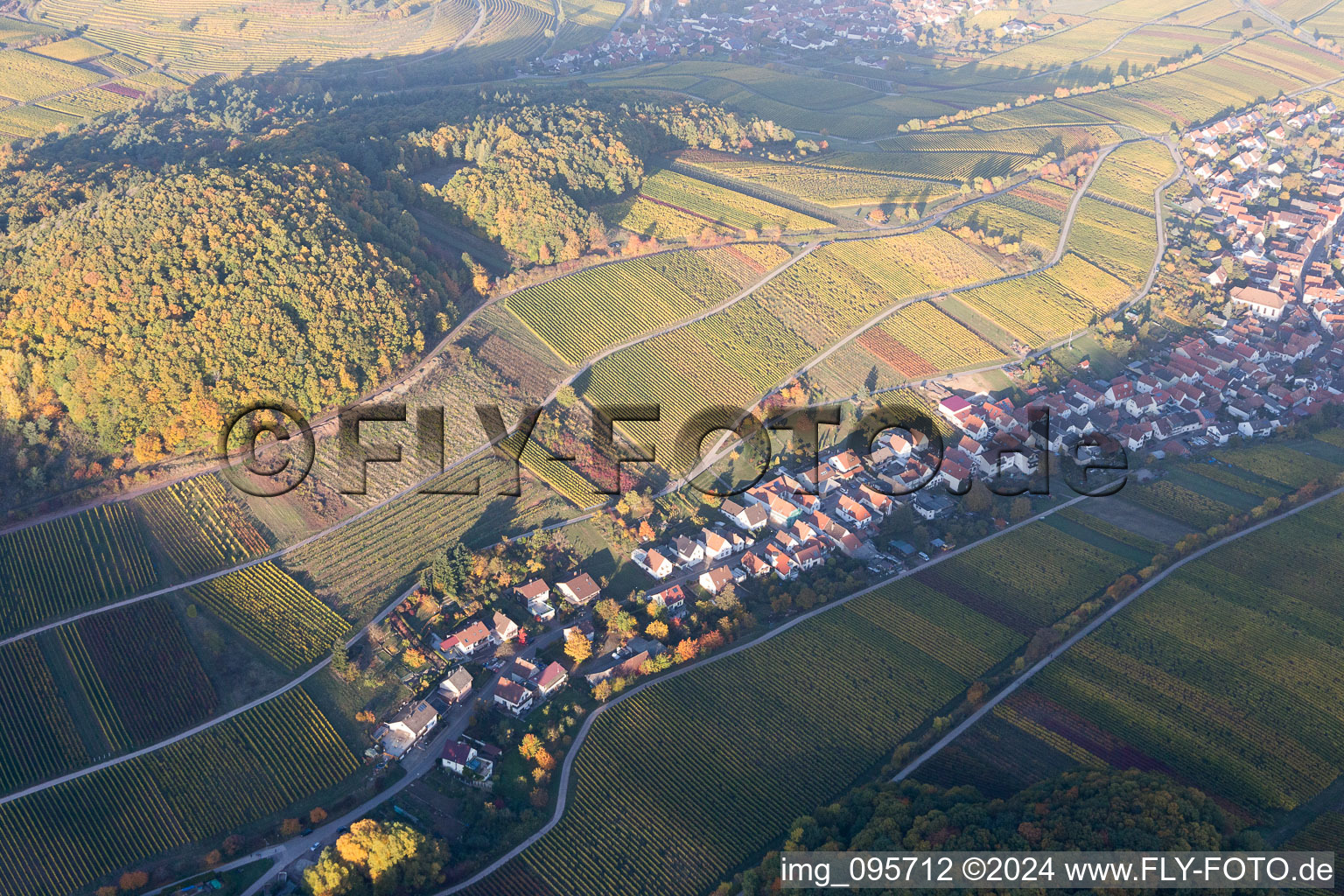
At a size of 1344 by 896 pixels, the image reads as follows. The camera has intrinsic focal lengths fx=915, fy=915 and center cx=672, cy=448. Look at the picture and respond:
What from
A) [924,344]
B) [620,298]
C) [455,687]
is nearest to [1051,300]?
[924,344]

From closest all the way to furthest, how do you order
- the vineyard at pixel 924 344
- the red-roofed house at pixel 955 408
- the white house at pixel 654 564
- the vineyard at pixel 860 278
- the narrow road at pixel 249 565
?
the narrow road at pixel 249 565, the white house at pixel 654 564, the red-roofed house at pixel 955 408, the vineyard at pixel 924 344, the vineyard at pixel 860 278

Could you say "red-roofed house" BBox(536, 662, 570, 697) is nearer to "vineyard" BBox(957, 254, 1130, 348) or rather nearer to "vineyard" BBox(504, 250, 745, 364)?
"vineyard" BBox(504, 250, 745, 364)

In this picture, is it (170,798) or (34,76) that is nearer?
(170,798)

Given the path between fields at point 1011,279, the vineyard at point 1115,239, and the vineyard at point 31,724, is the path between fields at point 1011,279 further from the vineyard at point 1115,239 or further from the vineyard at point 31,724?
the vineyard at point 31,724

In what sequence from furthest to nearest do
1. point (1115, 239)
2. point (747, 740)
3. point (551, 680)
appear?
1. point (1115, 239)
2. point (551, 680)
3. point (747, 740)

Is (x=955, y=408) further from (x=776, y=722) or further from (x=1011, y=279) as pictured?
(x=776, y=722)

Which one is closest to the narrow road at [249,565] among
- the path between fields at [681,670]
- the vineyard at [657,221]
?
the vineyard at [657,221]

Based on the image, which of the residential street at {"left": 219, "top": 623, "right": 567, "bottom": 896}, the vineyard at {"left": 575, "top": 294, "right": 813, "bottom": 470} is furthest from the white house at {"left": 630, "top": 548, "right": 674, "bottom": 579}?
the vineyard at {"left": 575, "top": 294, "right": 813, "bottom": 470}

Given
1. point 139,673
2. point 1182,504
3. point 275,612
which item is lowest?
point 1182,504
